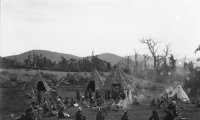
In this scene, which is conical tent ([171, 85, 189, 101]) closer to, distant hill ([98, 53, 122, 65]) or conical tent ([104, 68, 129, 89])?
conical tent ([104, 68, 129, 89])

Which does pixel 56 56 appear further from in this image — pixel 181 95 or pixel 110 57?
pixel 181 95

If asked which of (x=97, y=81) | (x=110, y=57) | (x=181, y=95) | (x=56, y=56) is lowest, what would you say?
(x=181, y=95)

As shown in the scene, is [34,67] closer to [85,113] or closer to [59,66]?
[59,66]

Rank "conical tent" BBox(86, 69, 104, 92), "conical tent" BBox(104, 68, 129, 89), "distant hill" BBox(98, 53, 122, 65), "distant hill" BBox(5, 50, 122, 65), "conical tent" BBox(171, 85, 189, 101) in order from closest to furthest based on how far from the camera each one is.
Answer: "conical tent" BBox(171, 85, 189, 101)
"conical tent" BBox(104, 68, 129, 89)
"conical tent" BBox(86, 69, 104, 92)
"distant hill" BBox(5, 50, 122, 65)
"distant hill" BBox(98, 53, 122, 65)

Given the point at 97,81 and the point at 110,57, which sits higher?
the point at 110,57

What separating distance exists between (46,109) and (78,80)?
110 feet

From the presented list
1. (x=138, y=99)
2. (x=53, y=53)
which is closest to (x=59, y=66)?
(x=138, y=99)

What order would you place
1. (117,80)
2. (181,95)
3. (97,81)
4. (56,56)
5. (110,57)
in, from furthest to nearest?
(110,57) < (56,56) < (97,81) < (117,80) < (181,95)

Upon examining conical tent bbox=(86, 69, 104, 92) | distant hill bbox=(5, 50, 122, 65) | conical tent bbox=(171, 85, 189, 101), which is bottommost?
conical tent bbox=(171, 85, 189, 101)

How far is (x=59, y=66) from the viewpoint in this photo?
6544 centimetres

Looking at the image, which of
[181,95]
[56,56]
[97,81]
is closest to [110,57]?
[56,56]

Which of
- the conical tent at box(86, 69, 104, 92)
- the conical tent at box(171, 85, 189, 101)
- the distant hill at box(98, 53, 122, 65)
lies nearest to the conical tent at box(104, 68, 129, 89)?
the conical tent at box(86, 69, 104, 92)

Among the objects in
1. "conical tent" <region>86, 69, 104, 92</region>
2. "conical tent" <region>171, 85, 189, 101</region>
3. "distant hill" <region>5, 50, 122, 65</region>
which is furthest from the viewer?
"distant hill" <region>5, 50, 122, 65</region>

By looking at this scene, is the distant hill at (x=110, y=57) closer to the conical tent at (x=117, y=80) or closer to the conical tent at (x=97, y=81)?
the conical tent at (x=97, y=81)
